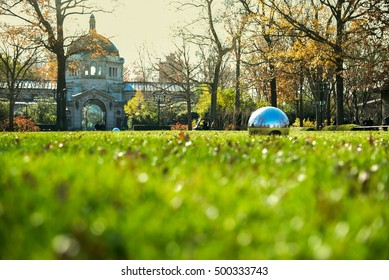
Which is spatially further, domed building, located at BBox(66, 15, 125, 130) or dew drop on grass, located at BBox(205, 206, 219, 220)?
domed building, located at BBox(66, 15, 125, 130)

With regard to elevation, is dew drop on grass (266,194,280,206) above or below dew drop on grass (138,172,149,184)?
below

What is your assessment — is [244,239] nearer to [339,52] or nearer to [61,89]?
[339,52]

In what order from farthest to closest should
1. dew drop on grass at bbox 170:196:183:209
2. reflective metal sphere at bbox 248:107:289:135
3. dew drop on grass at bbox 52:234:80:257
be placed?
reflective metal sphere at bbox 248:107:289:135
dew drop on grass at bbox 170:196:183:209
dew drop on grass at bbox 52:234:80:257

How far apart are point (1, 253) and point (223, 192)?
118cm

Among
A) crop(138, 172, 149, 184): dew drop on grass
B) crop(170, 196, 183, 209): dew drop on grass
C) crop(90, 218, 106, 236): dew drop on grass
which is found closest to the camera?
crop(90, 218, 106, 236): dew drop on grass

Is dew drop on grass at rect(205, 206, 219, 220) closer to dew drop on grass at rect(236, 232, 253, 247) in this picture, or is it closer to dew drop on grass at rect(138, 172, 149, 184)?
dew drop on grass at rect(236, 232, 253, 247)

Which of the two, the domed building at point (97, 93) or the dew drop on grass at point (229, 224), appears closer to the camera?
the dew drop on grass at point (229, 224)

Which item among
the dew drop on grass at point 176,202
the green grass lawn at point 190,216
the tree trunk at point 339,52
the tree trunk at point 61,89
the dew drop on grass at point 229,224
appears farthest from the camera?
the tree trunk at point 61,89

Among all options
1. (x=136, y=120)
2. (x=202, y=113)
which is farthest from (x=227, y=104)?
(x=136, y=120)

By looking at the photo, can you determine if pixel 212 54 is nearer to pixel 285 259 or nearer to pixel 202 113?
pixel 202 113

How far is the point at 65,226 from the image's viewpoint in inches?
75.2

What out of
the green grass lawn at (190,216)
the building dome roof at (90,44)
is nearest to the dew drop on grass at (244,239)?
the green grass lawn at (190,216)

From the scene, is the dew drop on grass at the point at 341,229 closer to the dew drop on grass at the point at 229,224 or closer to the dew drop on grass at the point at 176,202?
the dew drop on grass at the point at 229,224

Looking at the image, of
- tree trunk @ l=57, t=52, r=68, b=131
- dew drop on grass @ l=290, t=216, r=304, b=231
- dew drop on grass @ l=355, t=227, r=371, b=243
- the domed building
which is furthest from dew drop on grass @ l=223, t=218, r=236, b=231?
the domed building
